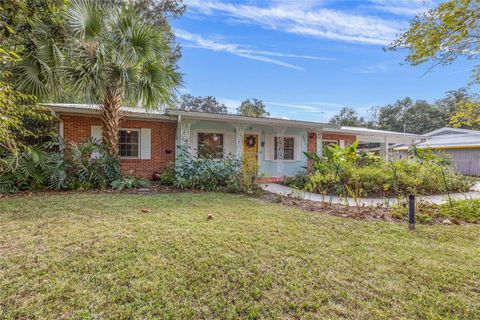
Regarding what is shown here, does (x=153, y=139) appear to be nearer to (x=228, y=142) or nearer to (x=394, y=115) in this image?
(x=228, y=142)

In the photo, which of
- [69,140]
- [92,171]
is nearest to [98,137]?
[69,140]

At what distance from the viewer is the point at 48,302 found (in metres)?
2.30

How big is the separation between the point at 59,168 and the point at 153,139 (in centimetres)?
371

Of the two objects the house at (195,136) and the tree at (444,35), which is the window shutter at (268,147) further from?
the tree at (444,35)

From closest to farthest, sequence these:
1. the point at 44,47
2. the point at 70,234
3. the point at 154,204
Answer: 1. the point at 70,234
2. the point at 154,204
3. the point at 44,47

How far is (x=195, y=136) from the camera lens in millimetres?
11352

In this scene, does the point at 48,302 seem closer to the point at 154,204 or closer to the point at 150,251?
the point at 150,251

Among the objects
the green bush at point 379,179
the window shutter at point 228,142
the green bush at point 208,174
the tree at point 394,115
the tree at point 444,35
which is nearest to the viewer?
the tree at point 444,35

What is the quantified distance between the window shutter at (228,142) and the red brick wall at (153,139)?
7.84 feet

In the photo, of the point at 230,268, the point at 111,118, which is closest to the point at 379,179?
the point at 230,268

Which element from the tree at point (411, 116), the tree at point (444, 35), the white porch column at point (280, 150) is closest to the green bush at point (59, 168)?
the white porch column at point (280, 150)

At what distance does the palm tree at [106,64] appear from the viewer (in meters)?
7.32

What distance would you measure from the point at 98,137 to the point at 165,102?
3.41m

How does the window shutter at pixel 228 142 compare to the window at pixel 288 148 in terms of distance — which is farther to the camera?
the window at pixel 288 148
